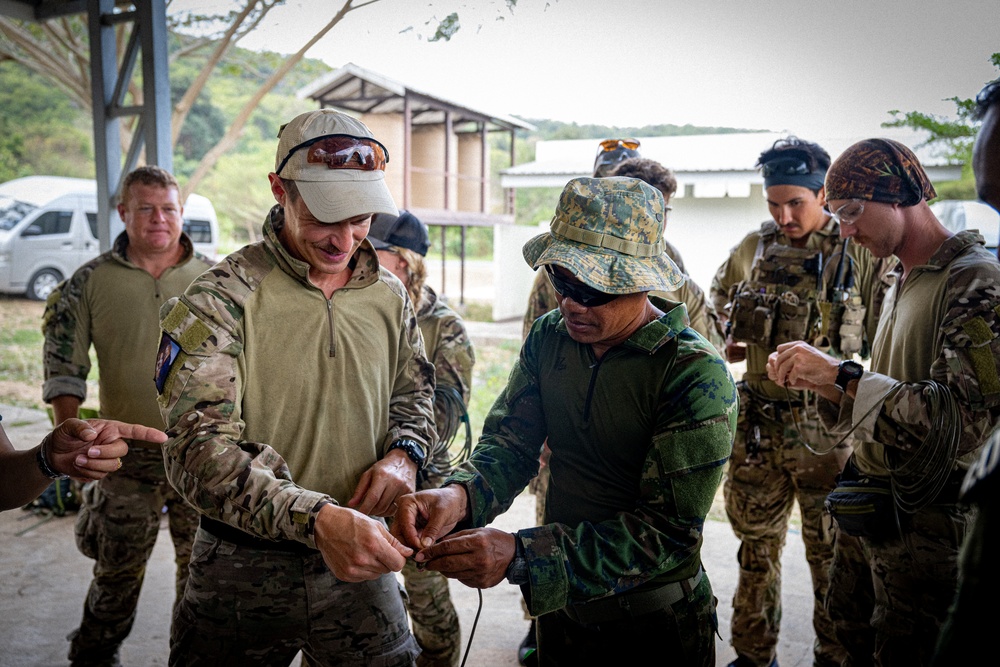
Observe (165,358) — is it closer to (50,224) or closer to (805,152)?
(805,152)

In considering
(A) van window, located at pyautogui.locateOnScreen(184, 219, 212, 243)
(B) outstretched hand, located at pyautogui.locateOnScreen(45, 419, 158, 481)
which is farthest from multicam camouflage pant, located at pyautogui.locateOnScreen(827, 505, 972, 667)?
(A) van window, located at pyautogui.locateOnScreen(184, 219, 212, 243)

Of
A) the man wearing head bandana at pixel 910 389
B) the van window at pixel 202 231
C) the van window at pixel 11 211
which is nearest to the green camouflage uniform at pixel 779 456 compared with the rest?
the man wearing head bandana at pixel 910 389

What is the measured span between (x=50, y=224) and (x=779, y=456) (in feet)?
60.7

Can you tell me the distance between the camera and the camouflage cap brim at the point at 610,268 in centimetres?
186

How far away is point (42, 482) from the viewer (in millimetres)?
2279

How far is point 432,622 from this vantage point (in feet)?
11.1

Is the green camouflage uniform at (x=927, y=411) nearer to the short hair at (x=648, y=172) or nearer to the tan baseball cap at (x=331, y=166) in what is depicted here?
the short hair at (x=648, y=172)

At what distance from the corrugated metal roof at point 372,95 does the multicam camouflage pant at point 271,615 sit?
11935mm

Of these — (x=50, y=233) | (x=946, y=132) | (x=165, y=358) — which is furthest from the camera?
(x=50, y=233)

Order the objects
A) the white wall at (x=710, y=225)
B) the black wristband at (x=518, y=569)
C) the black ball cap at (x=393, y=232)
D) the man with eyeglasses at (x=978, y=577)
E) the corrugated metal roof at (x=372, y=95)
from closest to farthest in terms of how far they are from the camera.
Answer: the man with eyeglasses at (x=978, y=577) < the black wristband at (x=518, y=569) < the black ball cap at (x=393, y=232) < the white wall at (x=710, y=225) < the corrugated metal roof at (x=372, y=95)

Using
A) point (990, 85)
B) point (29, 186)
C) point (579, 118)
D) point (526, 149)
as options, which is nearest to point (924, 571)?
point (990, 85)

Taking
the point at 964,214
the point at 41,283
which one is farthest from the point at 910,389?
the point at 41,283

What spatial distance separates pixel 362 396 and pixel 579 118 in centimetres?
821

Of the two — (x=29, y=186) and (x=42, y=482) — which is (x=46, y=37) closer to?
(x=29, y=186)
